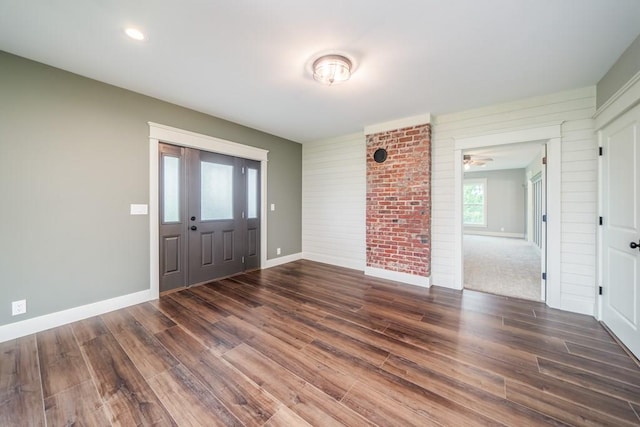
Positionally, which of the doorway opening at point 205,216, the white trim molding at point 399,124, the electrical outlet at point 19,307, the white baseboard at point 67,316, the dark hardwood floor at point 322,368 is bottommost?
the dark hardwood floor at point 322,368

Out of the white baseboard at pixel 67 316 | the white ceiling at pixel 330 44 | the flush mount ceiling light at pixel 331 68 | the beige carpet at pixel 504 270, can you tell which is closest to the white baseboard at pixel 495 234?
the beige carpet at pixel 504 270

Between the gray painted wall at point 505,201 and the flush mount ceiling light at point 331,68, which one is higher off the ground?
the flush mount ceiling light at point 331,68

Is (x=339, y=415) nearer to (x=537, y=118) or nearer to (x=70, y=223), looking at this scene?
(x=70, y=223)

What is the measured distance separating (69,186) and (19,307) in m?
1.24

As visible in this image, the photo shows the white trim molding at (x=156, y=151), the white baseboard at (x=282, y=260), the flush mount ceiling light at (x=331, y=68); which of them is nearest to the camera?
the flush mount ceiling light at (x=331, y=68)

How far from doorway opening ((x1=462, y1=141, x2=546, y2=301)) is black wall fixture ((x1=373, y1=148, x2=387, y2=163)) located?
1.22 meters

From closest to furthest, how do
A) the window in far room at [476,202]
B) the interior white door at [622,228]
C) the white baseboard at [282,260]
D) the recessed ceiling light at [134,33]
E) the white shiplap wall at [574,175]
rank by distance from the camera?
1. the recessed ceiling light at [134,33]
2. the interior white door at [622,228]
3. the white shiplap wall at [574,175]
4. the white baseboard at [282,260]
5. the window in far room at [476,202]

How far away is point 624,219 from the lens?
7.34ft

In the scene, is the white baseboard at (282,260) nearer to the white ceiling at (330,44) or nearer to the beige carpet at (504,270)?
the white ceiling at (330,44)

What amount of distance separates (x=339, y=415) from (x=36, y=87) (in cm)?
394

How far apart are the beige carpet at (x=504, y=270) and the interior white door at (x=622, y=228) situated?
949mm

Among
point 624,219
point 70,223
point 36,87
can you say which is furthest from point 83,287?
point 624,219

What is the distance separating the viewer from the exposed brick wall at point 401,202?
372 cm

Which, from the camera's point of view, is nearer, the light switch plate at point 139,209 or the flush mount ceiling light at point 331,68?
the flush mount ceiling light at point 331,68
